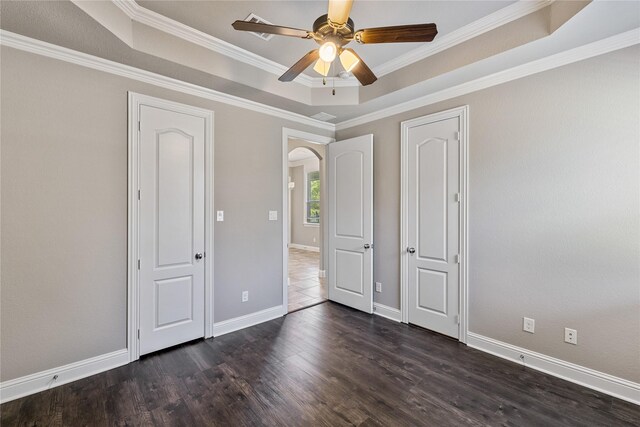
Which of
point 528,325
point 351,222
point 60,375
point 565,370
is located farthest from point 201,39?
point 565,370

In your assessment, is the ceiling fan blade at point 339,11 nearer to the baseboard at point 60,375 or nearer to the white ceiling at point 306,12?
the white ceiling at point 306,12

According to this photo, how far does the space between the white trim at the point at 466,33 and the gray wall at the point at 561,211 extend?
565 mm

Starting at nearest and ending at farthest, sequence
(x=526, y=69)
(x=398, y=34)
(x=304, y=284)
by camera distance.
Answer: (x=398, y=34) → (x=526, y=69) → (x=304, y=284)

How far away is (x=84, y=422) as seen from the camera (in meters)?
1.80

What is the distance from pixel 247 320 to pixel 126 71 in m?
2.80

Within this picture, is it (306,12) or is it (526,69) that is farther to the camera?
(526,69)

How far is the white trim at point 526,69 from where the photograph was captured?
203 centimetres

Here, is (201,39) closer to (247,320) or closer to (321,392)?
(247,320)

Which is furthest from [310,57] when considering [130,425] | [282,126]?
[130,425]

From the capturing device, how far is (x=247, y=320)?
129 inches

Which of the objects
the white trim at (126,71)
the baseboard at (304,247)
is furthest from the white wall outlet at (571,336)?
the baseboard at (304,247)

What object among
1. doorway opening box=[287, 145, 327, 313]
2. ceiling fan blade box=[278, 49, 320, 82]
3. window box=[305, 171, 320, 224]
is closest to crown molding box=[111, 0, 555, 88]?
ceiling fan blade box=[278, 49, 320, 82]

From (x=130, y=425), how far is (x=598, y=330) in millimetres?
3430

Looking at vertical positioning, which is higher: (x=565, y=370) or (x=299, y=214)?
(x=299, y=214)
